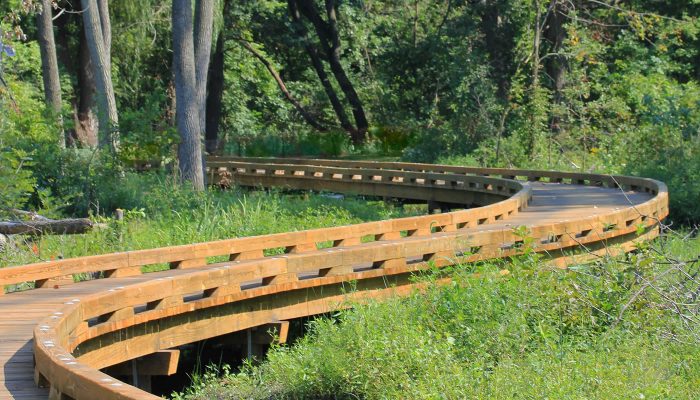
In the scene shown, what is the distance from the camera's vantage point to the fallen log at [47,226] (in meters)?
16.3

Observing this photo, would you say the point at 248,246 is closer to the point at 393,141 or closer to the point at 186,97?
the point at 186,97

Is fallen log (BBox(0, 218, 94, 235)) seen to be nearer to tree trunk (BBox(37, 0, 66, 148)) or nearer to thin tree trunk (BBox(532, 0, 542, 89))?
tree trunk (BBox(37, 0, 66, 148))

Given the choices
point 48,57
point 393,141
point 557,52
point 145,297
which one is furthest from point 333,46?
point 145,297

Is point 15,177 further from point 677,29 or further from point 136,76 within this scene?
point 677,29

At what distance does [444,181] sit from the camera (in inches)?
1112

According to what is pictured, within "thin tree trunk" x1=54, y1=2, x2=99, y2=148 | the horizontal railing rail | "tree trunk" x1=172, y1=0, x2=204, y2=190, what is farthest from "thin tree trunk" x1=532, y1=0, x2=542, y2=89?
"thin tree trunk" x1=54, y1=2, x2=99, y2=148

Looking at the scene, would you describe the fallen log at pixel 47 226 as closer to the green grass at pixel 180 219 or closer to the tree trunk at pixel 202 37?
the green grass at pixel 180 219

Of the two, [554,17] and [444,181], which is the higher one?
[554,17]

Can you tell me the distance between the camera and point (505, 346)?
11180mm

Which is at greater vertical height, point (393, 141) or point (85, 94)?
point (85, 94)

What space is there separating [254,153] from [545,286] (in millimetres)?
30614

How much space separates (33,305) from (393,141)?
107 feet

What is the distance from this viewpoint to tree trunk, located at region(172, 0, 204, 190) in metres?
26.6

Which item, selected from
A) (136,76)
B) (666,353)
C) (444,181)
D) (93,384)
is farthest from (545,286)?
(136,76)
